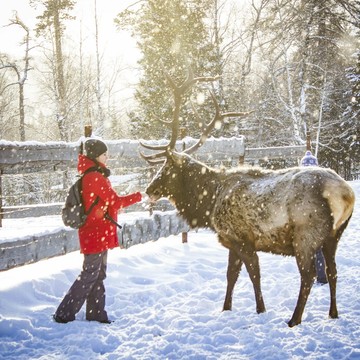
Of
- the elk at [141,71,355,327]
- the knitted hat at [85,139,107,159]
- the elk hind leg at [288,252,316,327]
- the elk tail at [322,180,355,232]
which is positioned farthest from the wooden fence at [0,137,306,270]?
the elk tail at [322,180,355,232]

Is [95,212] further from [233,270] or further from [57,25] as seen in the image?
[57,25]

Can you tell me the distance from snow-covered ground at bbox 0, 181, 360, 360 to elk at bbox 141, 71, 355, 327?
295 millimetres

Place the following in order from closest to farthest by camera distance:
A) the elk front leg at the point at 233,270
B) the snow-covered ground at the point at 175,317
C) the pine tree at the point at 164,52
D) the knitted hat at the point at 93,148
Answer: the snow-covered ground at the point at 175,317 → the knitted hat at the point at 93,148 → the elk front leg at the point at 233,270 → the pine tree at the point at 164,52

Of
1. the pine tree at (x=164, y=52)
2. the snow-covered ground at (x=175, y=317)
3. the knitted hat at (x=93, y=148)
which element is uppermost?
the pine tree at (x=164, y=52)

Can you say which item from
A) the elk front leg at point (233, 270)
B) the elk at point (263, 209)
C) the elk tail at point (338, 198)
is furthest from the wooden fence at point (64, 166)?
the elk tail at point (338, 198)

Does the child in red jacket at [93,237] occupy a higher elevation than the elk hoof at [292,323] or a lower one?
higher

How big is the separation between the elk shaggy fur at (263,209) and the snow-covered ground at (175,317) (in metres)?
0.29

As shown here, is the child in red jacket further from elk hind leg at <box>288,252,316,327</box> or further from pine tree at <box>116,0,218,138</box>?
pine tree at <box>116,0,218,138</box>

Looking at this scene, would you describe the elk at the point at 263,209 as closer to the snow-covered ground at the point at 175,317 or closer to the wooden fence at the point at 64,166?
the snow-covered ground at the point at 175,317

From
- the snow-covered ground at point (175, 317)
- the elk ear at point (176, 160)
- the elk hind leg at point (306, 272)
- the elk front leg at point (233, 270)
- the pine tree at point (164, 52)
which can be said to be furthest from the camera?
the pine tree at point (164, 52)

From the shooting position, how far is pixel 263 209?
4129 millimetres

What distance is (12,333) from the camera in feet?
11.9

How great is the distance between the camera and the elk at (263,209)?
3.84m

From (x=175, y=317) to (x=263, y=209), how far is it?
1501 millimetres
